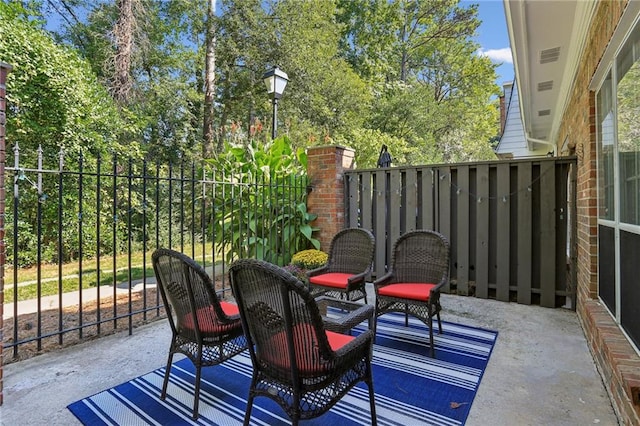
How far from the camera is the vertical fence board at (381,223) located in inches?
200

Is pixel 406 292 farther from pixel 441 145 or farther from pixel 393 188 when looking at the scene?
pixel 441 145

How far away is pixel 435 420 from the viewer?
6.24ft

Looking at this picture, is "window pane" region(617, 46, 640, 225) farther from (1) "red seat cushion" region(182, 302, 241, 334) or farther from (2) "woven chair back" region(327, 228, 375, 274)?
(1) "red seat cushion" region(182, 302, 241, 334)

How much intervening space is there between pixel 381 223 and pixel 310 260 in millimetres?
1279

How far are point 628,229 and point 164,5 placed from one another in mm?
13340

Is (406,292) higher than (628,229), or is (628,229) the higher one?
(628,229)

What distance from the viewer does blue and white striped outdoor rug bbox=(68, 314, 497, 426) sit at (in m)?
1.92

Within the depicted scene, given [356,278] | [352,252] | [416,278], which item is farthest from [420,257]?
[352,252]

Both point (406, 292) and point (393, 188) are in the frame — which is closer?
point (406, 292)

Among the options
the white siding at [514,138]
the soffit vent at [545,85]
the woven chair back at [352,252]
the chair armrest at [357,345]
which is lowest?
the chair armrest at [357,345]

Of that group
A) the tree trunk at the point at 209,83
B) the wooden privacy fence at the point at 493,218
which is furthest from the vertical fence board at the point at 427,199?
the tree trunk at the point at 209,83

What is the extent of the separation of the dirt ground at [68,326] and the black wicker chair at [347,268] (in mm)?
1745

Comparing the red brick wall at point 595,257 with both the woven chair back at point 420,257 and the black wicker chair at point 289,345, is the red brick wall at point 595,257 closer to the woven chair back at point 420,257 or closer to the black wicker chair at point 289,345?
the woven chair back at point 420,257

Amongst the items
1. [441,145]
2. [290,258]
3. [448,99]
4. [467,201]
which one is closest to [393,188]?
[467,201]
